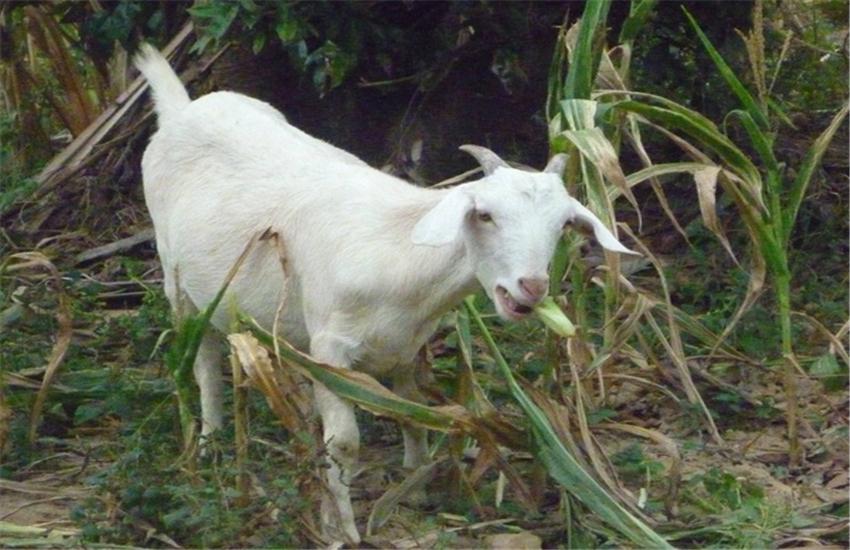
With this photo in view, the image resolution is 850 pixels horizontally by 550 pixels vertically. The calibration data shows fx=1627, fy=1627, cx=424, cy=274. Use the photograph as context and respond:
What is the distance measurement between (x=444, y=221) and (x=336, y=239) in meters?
0.72

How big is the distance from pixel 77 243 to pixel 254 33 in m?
1.61

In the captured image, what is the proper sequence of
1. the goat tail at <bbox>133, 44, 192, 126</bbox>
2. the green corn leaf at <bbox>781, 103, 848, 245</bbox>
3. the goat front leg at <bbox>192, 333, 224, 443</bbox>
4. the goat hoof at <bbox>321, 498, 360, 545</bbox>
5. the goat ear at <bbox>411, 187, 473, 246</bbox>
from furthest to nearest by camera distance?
the goat tail at <bbox>133, 44, 192, 126</bbox>, the goat front leg at <bbox>192, 333, 224, 443</bbox>, the green corn leaf at <bbox>781, 103, 848, 245</bbox>, the goat hoof at <bbox>321, 498, 360, 545</bbox>, the goat ear at <bbox>411, 187, 473, 246</bbox>

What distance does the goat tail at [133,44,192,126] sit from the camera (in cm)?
600

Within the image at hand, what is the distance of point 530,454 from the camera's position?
521 centimetres

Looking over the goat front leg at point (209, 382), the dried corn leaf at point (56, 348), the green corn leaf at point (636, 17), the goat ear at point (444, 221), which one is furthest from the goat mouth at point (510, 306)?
the dried corn leaf at point (56, 348)

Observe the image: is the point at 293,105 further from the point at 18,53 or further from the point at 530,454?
the point at 530,454

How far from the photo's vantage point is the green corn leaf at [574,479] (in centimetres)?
459

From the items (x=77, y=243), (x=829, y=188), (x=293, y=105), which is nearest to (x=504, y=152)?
(x=293, y=105)

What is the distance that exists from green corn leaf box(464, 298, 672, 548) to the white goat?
40 centimetres

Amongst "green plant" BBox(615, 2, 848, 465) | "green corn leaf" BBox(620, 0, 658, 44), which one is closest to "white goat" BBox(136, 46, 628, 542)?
"green plant" BBox(615, 2, 848, 465)

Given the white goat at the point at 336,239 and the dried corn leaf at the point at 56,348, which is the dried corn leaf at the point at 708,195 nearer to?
the white goat at the point at 336,239

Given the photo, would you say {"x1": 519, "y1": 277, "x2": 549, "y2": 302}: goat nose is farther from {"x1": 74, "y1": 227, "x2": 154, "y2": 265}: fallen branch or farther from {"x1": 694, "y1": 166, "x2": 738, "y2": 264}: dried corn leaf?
{"x1": 74, "y1": 227, "x2": 154, "y2": 265}: fallen branch

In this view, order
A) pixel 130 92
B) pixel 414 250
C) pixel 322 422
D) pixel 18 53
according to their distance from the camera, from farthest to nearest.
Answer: pixel 18 53 → pixel 130 92 → pixel 322 422 → pixel 414 250

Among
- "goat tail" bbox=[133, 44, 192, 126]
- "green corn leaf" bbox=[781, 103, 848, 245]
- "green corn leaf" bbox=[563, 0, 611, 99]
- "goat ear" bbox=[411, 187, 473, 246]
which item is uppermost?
"green corn leaf" bbox=[563, 0, 611, 99]
